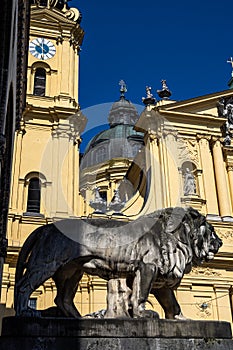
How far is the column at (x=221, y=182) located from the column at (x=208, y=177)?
22 cm

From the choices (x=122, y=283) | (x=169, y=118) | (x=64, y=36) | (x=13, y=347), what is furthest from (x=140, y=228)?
(x=64, y=36)

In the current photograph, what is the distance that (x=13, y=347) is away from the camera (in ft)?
19.3

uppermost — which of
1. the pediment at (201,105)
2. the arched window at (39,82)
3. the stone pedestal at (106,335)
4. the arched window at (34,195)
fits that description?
the arched window at (39,82)

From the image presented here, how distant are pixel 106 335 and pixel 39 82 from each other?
21762mm

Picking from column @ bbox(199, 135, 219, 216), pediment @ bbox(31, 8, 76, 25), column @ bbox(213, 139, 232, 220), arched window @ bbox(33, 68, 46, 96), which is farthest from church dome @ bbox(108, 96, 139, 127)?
column @ bbox(213, 139, 232, 220)

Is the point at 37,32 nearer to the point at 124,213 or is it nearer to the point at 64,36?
the point at 64,36

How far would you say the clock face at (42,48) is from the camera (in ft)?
87.1

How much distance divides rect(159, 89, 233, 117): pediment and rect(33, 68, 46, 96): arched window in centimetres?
676

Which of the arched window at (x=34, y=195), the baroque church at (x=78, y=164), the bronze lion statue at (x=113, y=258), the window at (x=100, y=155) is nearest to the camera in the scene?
the bronze lion statue at (x=113, y=258)

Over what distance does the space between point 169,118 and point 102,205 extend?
6.21m

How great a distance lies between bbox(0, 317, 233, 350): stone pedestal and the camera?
19.7 ft

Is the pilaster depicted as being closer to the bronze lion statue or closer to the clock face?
the clock face

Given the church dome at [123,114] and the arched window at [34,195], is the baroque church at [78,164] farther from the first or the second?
the church dome at [123,114]

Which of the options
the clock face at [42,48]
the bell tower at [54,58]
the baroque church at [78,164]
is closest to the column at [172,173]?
the baroque church at [78,164]
